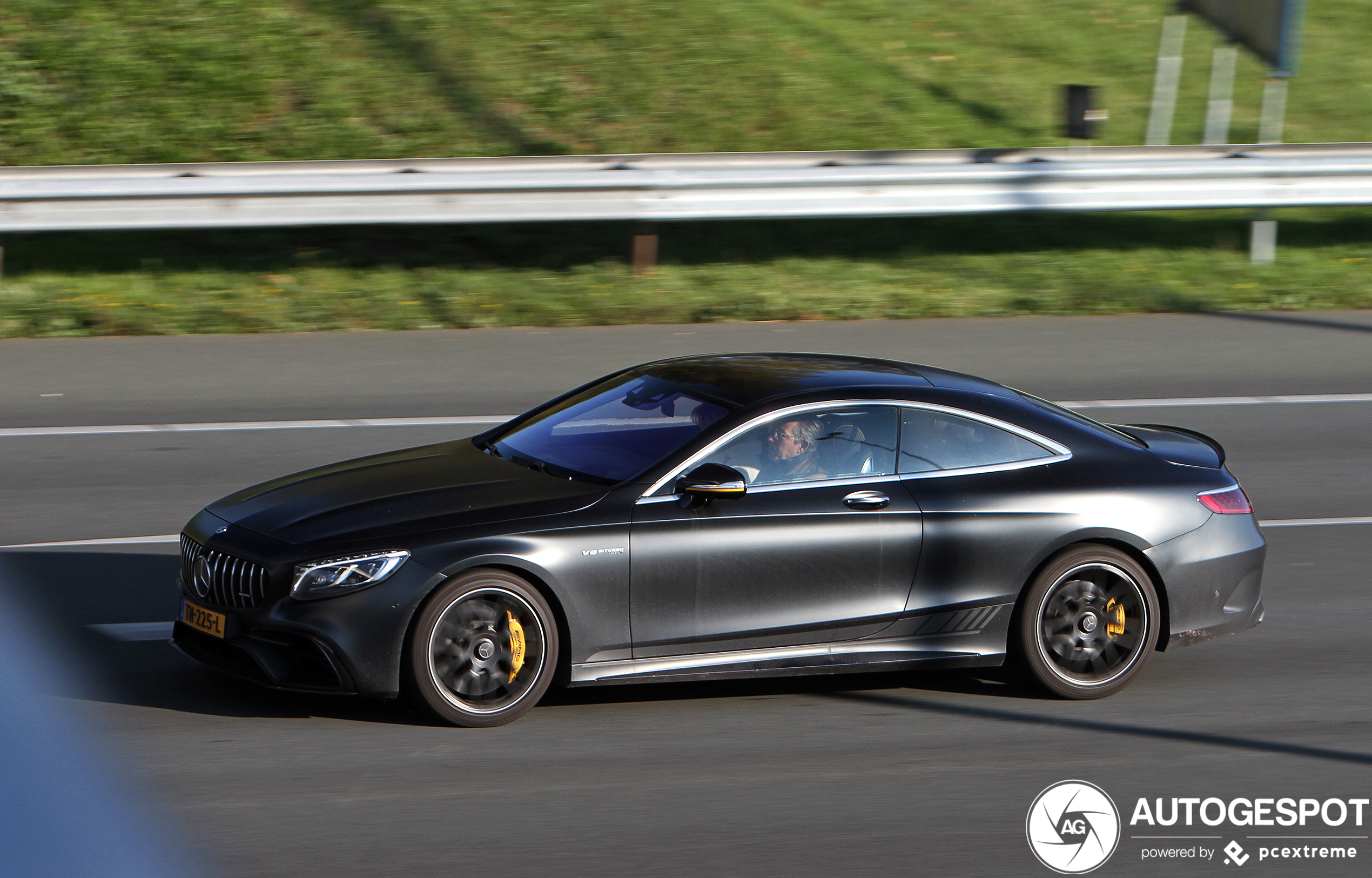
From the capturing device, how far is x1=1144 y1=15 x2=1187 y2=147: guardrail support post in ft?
59.6

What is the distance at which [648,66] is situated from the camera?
734 inches

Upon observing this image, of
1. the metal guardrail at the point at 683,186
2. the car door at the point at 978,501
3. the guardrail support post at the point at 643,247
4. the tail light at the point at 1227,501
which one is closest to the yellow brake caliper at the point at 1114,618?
the car door at the point at 978,501

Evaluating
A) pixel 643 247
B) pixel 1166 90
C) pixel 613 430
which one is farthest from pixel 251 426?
pixel 1166 90

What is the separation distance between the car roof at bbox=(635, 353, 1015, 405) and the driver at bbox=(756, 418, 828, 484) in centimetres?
15

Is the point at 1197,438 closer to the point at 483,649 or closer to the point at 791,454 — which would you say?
the point at 791,454

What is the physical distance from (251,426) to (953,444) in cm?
568

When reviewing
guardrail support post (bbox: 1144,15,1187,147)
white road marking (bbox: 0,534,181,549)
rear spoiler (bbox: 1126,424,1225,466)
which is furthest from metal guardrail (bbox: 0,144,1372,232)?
rear spoiler (bbox: 1126,424,1225,466)

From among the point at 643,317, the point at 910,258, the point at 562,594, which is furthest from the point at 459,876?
the point at 910,258

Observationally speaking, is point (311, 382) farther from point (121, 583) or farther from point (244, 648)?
point (244, 648)

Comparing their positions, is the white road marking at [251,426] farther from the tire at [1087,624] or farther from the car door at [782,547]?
the tire at [1087,624]

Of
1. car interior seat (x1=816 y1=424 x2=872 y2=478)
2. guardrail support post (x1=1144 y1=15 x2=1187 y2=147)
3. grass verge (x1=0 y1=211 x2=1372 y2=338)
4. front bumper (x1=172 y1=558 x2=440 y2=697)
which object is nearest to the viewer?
front bumper (x1=172 y1=558 x2=440 y2=697)

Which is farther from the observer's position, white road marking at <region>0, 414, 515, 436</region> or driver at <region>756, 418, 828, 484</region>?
white road marking at <region>0, 414, 515, 436</region>

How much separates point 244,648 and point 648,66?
545 inches

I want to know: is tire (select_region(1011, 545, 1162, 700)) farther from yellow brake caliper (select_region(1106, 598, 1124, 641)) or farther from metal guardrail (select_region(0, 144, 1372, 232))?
metal guardrail (select_region(0, 144, 1372, 232))
